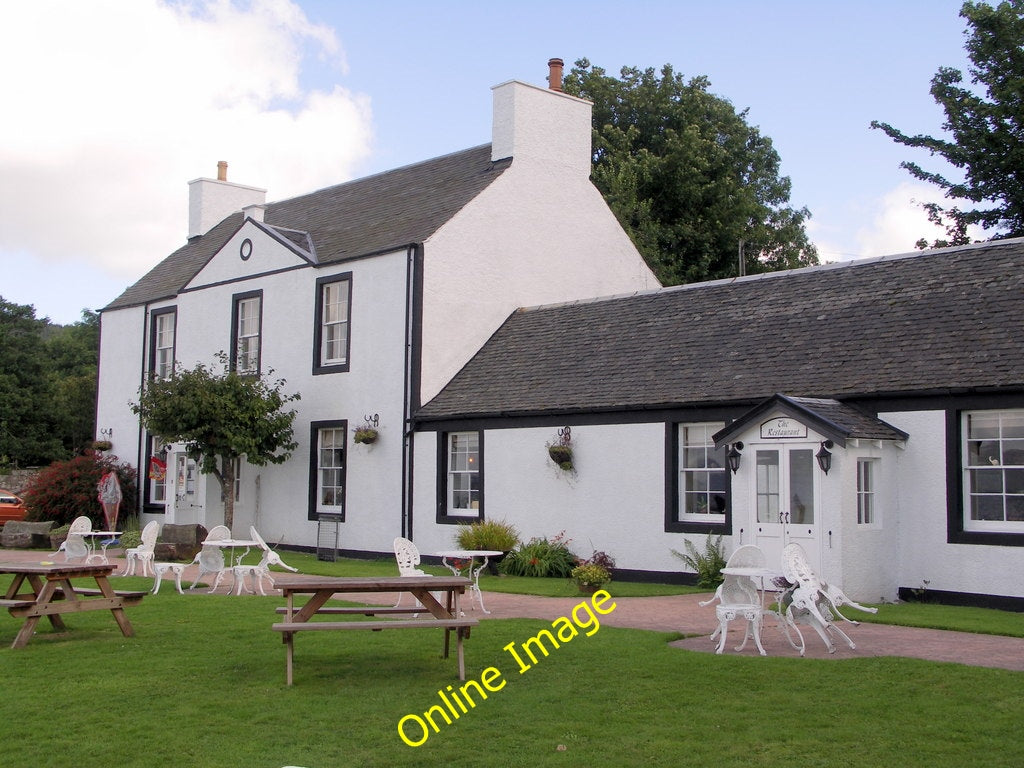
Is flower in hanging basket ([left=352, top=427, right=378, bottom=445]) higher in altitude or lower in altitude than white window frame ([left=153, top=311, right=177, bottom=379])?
lower

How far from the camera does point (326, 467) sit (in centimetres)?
2325

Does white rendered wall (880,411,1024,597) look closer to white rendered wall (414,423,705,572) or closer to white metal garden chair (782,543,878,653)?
white rendered wall (414,423,705,572)

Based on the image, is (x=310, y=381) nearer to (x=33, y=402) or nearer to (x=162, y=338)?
(x=162, y=338)

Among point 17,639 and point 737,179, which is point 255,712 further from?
point 737,179

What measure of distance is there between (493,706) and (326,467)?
15.5 m

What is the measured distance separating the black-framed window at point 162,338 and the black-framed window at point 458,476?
10114 mm

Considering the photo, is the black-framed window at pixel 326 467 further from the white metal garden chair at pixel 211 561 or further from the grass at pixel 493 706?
the grass at pixel 493 706

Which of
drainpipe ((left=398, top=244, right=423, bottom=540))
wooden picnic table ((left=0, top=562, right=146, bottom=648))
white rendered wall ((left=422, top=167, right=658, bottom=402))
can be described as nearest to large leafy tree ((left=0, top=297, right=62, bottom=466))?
drainpipe ((left=398, top=244, right=423, bottom=540))

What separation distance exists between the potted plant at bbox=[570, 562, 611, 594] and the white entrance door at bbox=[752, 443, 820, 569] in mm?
2175

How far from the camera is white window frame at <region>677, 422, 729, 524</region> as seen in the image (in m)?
16.9

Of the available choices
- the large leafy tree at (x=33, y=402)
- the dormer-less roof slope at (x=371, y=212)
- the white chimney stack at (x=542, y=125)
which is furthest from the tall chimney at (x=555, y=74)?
the large leafy tree at (x=33, y=402)

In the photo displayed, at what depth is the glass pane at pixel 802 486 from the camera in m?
A: 14.8

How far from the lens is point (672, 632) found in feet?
37.4

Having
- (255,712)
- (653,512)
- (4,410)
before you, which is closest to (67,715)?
(255,712)
